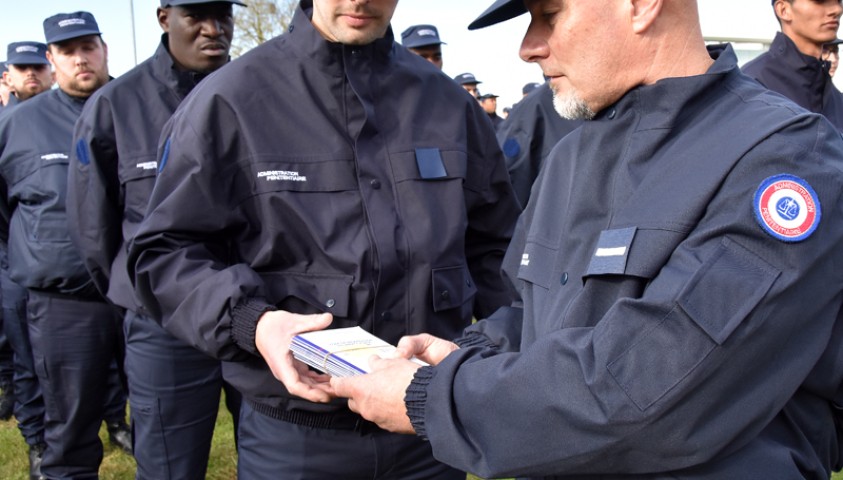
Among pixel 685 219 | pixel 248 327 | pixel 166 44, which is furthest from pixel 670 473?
pixel 166 44

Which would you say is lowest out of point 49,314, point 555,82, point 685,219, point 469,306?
point 49,314

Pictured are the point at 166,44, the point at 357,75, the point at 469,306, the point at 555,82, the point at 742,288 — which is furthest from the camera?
the point at 166,44

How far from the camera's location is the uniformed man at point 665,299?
1.28 metres

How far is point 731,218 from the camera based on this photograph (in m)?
1.30

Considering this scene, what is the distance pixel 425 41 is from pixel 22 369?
14.6 feet

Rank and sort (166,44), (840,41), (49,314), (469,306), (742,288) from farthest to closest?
(840,41) → (49,314) → (166,44) → (469,306) → (742,288)

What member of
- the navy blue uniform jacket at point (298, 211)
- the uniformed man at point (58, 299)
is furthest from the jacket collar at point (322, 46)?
the uniformed man at point (58, 299)

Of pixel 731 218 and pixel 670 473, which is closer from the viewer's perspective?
pixel 731 218

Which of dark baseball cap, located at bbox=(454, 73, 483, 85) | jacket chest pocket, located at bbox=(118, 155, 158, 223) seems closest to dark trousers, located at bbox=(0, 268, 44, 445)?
jacket chest pocket, located at bbox=(118, 155, 158, 223)

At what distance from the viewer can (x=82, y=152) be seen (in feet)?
12.3

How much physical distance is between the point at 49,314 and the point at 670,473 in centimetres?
393

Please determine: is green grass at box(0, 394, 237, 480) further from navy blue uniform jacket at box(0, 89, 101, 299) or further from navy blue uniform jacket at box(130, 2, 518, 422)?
navy blue uniform jacket at box(130, 2, 518, 422)

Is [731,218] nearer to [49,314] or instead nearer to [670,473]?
[670,473]

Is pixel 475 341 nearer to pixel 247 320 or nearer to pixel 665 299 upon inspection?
pixel 247 320
